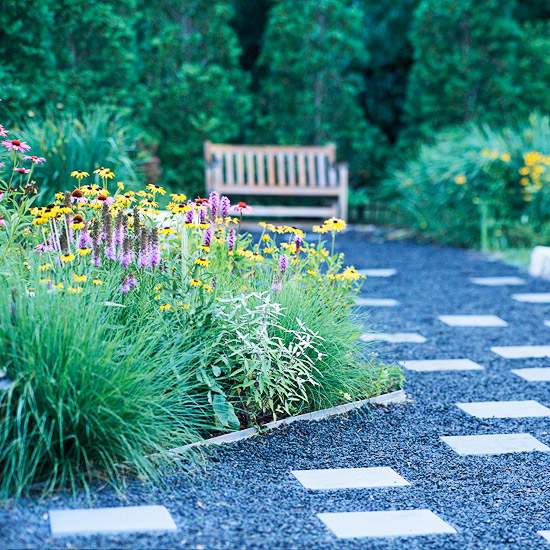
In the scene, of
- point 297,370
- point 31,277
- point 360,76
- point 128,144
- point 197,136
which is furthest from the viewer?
point 360,76

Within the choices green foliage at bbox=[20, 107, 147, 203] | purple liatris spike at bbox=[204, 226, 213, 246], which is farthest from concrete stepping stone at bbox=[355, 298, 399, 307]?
purple liatris spike at bbox=[204, 226, 213, 246]

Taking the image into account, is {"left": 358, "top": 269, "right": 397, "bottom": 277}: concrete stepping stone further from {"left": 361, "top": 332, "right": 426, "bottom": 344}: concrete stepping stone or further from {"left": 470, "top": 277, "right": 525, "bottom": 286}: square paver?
{"left": 361, "top": 332, "right": 426, "bottom": 344}: concrete stepping stone

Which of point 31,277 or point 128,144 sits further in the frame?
point 128,144

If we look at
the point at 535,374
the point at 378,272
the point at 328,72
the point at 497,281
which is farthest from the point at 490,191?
the point at 535,374

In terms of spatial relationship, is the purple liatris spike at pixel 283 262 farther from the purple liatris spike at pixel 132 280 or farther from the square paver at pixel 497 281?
the square paver at pixel 497 281

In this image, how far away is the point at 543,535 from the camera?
2480 mm

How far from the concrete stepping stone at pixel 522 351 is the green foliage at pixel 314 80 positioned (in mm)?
6109

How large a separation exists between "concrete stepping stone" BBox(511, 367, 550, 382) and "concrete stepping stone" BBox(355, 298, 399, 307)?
1527mm

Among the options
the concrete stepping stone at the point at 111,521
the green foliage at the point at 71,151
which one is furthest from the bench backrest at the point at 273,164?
the concrete stepping stone at the point at 111,521

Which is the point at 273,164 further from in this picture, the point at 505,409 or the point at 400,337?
the point at 505,409

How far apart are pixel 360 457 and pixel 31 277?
53.8 inches

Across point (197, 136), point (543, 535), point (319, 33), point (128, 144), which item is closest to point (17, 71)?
point (128, 144)

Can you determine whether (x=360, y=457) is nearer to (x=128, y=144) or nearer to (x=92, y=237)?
(x=92, y=237)

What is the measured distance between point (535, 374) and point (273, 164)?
590 centimetres
